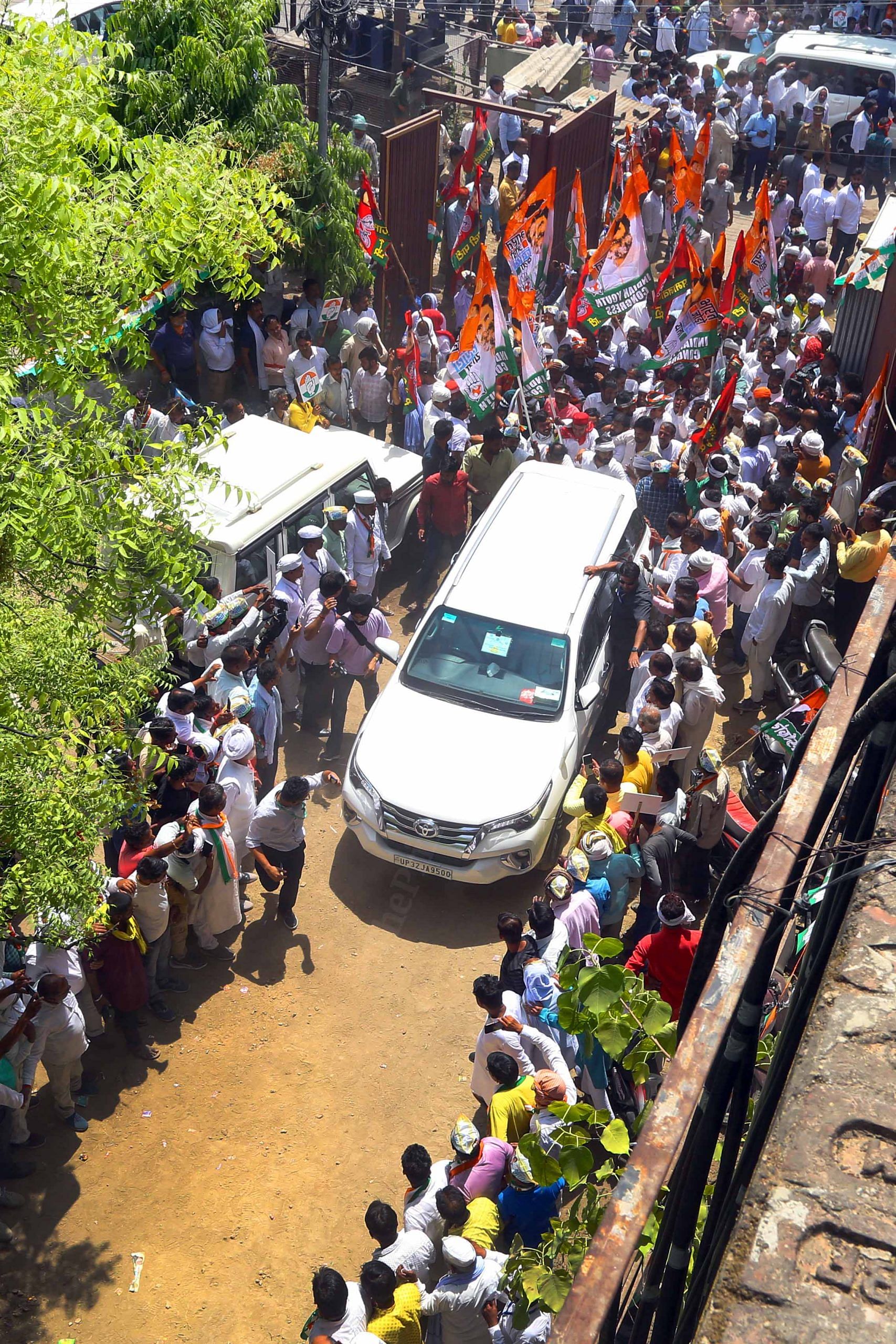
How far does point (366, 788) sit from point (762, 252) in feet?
30.5

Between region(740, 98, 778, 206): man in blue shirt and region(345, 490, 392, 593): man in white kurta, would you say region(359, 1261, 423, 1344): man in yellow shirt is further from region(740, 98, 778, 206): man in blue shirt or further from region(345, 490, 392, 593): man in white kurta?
region(740, 98, 778, 206): man in blue shirt

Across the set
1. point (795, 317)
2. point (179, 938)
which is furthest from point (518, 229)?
point (179, 938)

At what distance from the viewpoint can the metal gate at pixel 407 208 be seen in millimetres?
15138

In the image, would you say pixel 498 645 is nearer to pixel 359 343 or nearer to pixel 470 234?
pixel 359 343

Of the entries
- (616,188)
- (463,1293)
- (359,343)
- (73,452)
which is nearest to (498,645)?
(73,452)

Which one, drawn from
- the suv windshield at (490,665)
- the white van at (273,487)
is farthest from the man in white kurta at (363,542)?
the suv windshield at (490,665)

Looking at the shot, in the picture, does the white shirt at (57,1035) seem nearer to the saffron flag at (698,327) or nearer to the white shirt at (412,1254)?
the white shirt at (412,1254)

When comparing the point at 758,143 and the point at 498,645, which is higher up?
the point at 758,143

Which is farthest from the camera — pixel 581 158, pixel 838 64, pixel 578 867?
pixel 838 64

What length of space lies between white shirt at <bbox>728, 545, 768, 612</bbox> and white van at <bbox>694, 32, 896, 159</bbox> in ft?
51.0

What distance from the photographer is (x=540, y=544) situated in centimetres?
1008

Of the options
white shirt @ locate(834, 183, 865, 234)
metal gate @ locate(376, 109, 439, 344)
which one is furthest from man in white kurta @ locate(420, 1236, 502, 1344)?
white shirt @ locate(834, 183, 865, 234)

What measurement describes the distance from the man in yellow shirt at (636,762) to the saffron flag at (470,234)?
29.1 feet

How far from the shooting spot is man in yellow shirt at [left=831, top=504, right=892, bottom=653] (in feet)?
31.2
